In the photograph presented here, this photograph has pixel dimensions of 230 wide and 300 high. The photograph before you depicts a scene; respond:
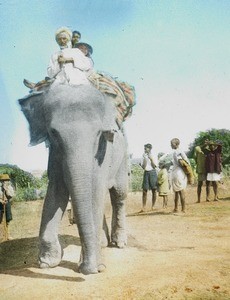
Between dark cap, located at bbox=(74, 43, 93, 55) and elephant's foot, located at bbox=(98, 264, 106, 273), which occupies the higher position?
dark cap, located at bbox=(74, 43, 93, 55)

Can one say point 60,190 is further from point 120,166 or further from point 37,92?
point 120,166

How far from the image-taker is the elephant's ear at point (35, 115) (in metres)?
4.70

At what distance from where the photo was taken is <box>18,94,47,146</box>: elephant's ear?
470 centimetres

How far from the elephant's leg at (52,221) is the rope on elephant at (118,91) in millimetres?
1067

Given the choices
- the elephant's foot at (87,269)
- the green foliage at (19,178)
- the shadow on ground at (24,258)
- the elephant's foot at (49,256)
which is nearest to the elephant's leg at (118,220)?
the shadow on ground at (24,258)

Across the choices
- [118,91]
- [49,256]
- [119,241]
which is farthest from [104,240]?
[118,91]

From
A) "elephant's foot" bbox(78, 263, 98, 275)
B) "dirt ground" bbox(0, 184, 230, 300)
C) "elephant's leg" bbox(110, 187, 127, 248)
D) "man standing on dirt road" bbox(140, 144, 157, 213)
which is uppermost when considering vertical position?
"man standing on dirt road" bbox(140, 144, 157, 213)

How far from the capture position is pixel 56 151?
4.45m

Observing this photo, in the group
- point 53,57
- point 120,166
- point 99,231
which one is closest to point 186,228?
point 120,166

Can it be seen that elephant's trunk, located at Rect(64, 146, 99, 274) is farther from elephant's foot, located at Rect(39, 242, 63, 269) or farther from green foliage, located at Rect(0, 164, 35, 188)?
green foliage, located at Rect(0, 164, 35, 188)

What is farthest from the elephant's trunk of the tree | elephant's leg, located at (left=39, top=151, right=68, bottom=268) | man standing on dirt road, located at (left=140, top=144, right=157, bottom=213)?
the tree

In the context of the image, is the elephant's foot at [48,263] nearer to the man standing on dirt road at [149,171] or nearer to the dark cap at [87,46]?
the dark cap at [87,46]

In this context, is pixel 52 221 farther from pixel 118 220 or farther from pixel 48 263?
pixel 118 220

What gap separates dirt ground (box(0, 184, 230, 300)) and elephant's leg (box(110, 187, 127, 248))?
19 centimetres
